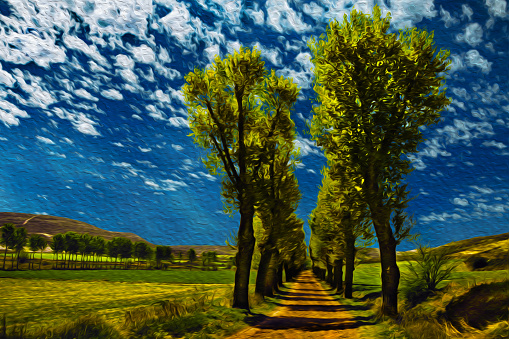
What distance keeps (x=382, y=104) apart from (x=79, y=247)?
15174 centimetres

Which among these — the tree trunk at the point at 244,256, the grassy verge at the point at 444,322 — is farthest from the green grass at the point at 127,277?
the grassy verge at the point at 444,322

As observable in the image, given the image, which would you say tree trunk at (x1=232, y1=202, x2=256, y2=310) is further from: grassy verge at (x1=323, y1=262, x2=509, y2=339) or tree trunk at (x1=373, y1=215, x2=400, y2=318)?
tree trunk at (x1=373, y1=215, x2=400, y2=318)

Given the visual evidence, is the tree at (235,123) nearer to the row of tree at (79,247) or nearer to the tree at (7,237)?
the row of tree at (79,247)

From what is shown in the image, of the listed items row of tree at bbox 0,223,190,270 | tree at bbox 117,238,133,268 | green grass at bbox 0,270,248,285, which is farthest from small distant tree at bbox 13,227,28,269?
green grass at bbox 0,270,248,285

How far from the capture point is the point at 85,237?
144375mm

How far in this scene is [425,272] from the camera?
15078 mm

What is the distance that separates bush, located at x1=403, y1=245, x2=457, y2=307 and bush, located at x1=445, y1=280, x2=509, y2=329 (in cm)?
269

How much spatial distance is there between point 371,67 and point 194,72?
8336 millimetres

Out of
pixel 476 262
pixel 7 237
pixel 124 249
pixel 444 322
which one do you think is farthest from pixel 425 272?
pixel 124 249

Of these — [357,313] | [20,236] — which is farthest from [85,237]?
[357,313]

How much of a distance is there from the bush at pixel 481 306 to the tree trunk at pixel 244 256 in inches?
335

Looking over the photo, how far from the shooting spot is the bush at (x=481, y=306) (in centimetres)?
906

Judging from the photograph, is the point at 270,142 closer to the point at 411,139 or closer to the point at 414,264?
the point at 411,139

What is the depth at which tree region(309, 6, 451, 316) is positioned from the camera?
13.1m
